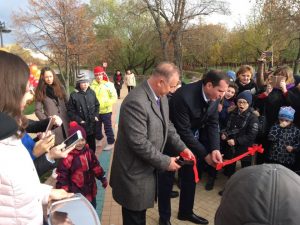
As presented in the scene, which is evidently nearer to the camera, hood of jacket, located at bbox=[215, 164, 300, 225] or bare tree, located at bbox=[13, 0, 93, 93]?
hood of jacket, located at bbox=[215, 164, 300, 225]

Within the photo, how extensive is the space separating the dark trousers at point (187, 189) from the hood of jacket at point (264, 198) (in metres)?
2.82

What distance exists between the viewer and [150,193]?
9.64ft

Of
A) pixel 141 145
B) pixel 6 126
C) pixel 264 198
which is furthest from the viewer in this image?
pixel 141 145

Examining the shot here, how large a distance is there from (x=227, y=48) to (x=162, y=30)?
1532 centimetres

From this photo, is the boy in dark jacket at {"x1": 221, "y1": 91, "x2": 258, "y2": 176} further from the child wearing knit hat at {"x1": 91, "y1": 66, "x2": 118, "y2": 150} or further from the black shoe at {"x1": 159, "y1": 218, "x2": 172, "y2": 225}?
the child wearing knit hat at {"x1": 91, "y1": 66, "x2": 118, "y2": 150}

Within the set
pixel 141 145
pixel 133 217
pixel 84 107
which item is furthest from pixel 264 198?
pixel 84 107

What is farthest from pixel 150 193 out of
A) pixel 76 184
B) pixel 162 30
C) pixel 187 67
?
pixel 187 67

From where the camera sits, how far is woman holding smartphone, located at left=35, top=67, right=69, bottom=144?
492 cm

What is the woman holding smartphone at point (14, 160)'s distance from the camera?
1.56 meters

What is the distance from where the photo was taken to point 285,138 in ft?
14.0

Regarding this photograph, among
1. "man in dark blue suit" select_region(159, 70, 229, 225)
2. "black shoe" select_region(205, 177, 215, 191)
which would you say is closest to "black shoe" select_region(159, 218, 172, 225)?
"man in dark blue suit" select_region(159, 70, 229, 225)

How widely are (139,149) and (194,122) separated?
1221mm

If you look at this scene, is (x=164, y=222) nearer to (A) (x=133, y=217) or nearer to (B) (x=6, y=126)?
(A) (x=133, y=217)

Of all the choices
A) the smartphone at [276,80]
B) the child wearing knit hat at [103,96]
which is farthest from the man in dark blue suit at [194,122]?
the child wearing knit hat at [103,96]
